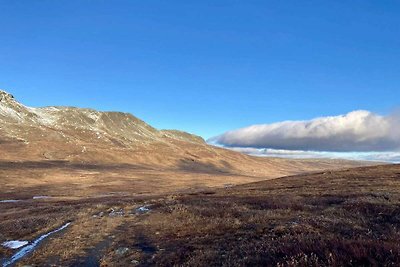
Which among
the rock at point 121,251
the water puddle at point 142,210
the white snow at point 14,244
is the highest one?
the water puddle at point 142,210

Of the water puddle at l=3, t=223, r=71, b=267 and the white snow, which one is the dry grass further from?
the white snow

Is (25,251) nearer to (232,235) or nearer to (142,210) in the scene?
(232,235)

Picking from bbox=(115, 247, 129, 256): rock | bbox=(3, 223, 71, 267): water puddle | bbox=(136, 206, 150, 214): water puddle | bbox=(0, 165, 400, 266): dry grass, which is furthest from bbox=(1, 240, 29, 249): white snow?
bbox=(136, 206, 150, 214): water puddle

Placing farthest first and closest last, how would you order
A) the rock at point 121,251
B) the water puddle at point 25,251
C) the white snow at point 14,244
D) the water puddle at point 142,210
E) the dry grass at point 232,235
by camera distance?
the water puddle at point 142,210
the white snow at point 14,244
the water puddle at point 25,251
the rock at point 121,251
the dry grass at point 232,235

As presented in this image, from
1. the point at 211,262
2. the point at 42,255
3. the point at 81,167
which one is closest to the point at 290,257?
the point at 211,262

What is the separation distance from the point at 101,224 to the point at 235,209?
35.2ft

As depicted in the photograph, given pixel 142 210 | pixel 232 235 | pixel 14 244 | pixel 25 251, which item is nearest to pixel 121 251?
pixel 232 235

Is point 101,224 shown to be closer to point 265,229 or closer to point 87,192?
point 265,229

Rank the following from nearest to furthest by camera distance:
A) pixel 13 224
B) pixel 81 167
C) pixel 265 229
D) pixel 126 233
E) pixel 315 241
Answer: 1. pixel 315 241
2. pixel 265 229
3. pixel 126 233
4. pixel 13 224
5. pixel 81 167

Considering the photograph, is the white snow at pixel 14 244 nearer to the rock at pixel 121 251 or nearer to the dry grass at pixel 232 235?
the dry grass at pixel 232 235

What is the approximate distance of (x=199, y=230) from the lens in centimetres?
2388

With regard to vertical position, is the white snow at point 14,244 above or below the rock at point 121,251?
below

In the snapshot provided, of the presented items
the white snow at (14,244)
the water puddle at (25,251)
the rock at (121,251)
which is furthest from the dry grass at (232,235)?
the white snow at (14,244)

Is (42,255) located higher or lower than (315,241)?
lower
